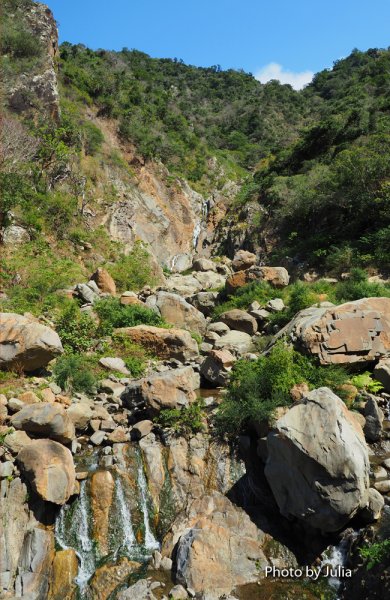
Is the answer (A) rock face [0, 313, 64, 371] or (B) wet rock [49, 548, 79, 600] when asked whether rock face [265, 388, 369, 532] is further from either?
(A) rock face [0, 313, 64, 371]

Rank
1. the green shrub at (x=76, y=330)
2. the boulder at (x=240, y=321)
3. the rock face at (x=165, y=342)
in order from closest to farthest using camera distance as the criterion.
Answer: the green shrub at (x=76, y=330) < the rock face at (x=165, y=342) < the boulder at (x=240, y=321)

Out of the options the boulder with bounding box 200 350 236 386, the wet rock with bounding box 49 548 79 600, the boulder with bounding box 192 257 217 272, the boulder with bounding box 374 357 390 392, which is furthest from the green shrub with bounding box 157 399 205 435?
the boulder with bounding box 192 257 217 272

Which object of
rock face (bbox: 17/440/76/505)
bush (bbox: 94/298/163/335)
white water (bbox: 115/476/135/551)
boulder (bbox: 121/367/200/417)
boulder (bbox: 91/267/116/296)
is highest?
boulder (bbox: 91/267/116/296)

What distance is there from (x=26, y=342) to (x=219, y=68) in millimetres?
91652

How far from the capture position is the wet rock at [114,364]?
529 inches

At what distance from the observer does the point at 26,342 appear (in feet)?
35.4

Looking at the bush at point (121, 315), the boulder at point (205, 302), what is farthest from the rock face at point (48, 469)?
the boulder at point (205, 302)

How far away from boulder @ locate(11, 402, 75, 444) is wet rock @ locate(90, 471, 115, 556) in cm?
112

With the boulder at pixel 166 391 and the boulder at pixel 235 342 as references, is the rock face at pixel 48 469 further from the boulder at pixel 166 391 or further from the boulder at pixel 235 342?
the boulder at pixel 235 342

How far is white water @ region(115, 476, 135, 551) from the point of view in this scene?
8.06 m

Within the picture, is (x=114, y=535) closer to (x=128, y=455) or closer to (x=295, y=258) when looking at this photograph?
(x=128, y=455)

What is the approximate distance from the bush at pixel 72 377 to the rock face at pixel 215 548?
4.90m

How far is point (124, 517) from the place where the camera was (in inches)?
330

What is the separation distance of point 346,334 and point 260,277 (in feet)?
31.5
